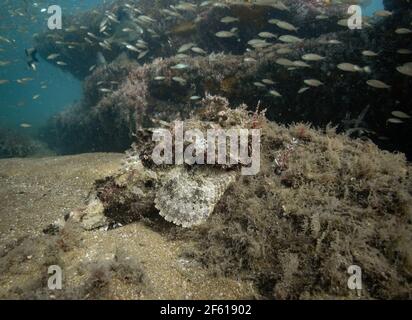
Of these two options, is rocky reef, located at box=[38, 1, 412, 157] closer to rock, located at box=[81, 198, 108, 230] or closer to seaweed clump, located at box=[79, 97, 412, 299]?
seaweed clump, located at box=[79, 97, 412, 299]

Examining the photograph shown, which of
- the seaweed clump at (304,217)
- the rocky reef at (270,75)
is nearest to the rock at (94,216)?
the seaweed clump at (304,217)

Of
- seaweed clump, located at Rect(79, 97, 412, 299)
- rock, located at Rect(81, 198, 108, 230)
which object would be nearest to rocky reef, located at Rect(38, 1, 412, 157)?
Answer: seaweed clump, located at Rect(79, 97, 412, 299)

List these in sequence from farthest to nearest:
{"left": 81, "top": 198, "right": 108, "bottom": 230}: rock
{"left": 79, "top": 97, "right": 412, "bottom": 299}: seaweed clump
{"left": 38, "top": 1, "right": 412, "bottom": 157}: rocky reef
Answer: {"left": 38, "top": 1, "right": 412, "bottom": 157}: rocky reef
{"left": 81, "top": 198, "right": 108, "bottom": 230}: rock
{"left": 79, "top": 97, "right": 412, "bottom": 299}: seaweed clump

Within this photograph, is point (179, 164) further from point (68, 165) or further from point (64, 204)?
point (68, 165)

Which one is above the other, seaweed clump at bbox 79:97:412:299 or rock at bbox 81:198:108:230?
seaweed clump at bbox 79:97:412:299

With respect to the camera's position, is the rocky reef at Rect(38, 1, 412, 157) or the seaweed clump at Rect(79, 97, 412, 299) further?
the rocky reef at Rect(38, 1, 412, 157)

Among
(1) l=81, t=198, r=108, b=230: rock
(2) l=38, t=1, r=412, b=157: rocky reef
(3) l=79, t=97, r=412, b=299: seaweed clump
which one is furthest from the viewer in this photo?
(2) l=38, t=1, r=412, b=157: rocky reef

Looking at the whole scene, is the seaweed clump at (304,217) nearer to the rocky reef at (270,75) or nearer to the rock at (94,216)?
the rock at (94,216)

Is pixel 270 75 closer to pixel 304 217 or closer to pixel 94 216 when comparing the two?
pixel 304 217

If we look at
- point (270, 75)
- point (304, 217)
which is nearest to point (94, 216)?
point (304, 217)

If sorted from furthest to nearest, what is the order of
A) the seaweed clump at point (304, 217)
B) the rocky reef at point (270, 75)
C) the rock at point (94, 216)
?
the rocky reef at point (270, 75)
the rock at point (94, 216)
the seaweed clump at point (304, 217)

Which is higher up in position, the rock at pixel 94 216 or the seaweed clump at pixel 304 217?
the seaweed clump at pixel 304 217

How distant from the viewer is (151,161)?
220 inches

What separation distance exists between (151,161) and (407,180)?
436cm
